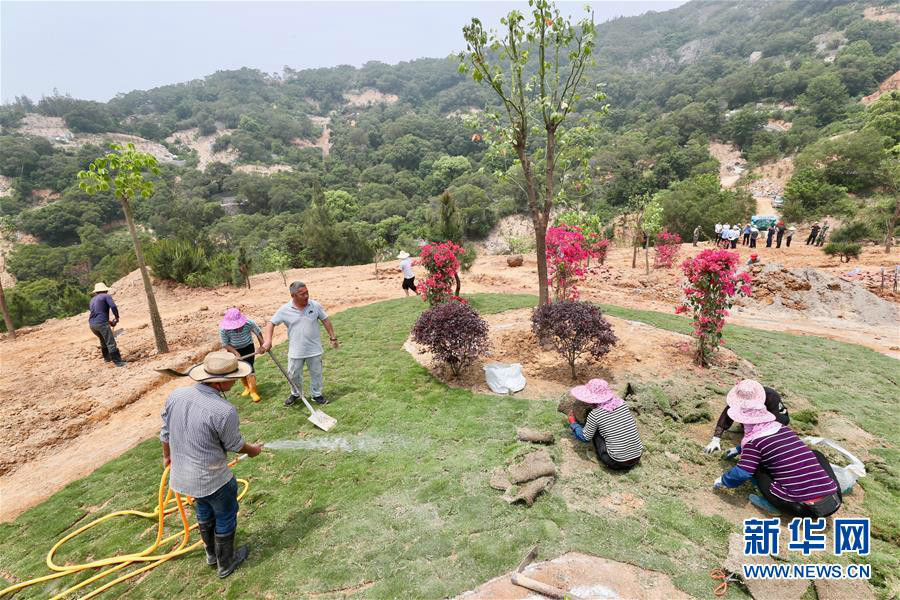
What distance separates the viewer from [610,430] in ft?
14.7

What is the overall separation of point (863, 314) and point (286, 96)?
175 m

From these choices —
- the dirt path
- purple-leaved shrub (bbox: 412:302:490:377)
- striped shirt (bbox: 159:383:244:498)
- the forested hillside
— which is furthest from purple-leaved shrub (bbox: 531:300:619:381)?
the dirt path

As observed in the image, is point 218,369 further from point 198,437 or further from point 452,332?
point 452,332

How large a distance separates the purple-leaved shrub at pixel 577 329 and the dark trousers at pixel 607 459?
7.65 ft

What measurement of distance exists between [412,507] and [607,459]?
2.28 m

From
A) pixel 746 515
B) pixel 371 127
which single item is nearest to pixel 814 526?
pixel 746 515

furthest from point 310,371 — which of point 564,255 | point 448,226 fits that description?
point 448,226

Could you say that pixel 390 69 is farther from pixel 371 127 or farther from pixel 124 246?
pixel 124 246

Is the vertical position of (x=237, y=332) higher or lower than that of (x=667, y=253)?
higher

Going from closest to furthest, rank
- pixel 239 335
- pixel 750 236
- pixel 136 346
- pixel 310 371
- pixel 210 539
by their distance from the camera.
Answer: pixel 210 539, pixel 310 371, pixel 239 335, pixel 136 346, pixel 750 236

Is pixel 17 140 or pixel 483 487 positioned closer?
pixel 483 487

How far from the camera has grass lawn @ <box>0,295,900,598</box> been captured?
331cm

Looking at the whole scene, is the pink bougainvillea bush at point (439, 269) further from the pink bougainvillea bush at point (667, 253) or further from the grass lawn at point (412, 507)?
the pink bougainvillea bush at point (667, 253)

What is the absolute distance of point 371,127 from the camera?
109812 millimetres
